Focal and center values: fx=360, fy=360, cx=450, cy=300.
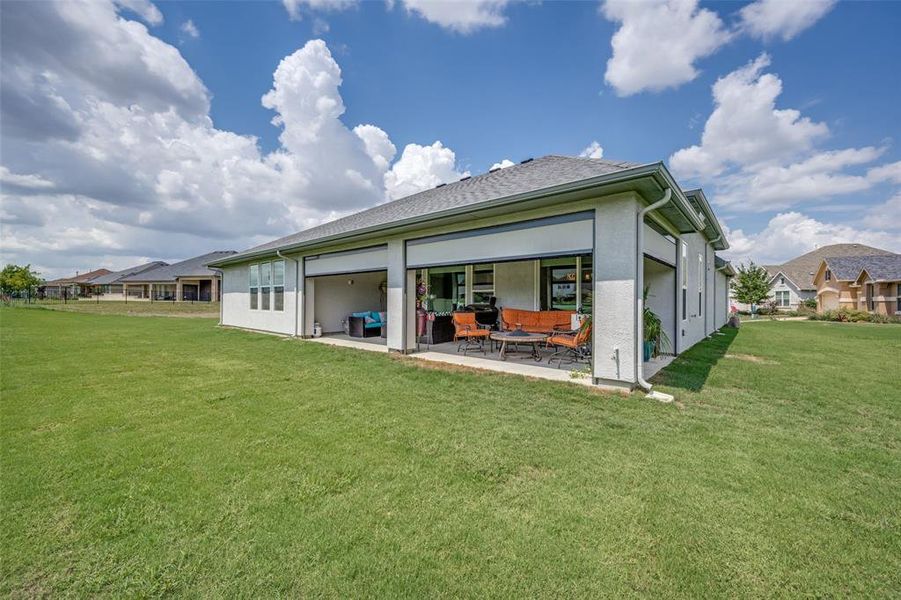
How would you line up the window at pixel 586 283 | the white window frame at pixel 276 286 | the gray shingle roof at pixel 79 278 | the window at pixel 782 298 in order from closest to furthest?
the window at pixel 586 283 → the white window frame at pixel 276 286 → the window at pixel 782 298 → the gray shingle roof at pixel 79 278

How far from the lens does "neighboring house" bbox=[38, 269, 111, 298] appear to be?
2173 inches

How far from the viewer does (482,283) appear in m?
12.2

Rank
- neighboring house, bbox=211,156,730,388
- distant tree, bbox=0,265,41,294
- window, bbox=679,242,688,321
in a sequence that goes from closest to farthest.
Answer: neighboring house, bbox=211,156,730,388, window, bbox=679,242,688,321, distant tree, bbox=0,265,41,294

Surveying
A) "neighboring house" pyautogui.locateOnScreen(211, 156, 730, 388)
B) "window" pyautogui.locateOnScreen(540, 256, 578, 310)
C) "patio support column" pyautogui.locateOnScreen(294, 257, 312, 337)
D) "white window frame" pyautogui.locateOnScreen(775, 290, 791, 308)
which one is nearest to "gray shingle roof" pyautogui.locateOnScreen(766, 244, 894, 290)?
"white window frame" pyautogui.locateOnScreen(775, 290, 791, 308)

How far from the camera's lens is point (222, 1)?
27.5ft

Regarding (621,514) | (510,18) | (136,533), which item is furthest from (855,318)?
(136,533)

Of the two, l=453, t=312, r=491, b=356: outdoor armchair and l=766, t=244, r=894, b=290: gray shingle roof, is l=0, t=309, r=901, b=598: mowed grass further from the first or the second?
l=766, t=244, r=894, b=290: gray shingle roof

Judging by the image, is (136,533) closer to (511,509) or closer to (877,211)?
(511,509)

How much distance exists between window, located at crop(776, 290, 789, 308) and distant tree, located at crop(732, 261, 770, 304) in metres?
9.46

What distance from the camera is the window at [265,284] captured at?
46.2 feet

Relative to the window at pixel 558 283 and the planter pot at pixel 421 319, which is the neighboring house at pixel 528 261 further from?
the planter pot at pixel 421 319

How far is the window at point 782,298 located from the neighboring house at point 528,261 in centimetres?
3086

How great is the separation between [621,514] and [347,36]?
12654 millimetres

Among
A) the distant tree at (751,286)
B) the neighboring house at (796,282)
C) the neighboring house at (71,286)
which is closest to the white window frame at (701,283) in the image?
the distant tree at (751,286)
